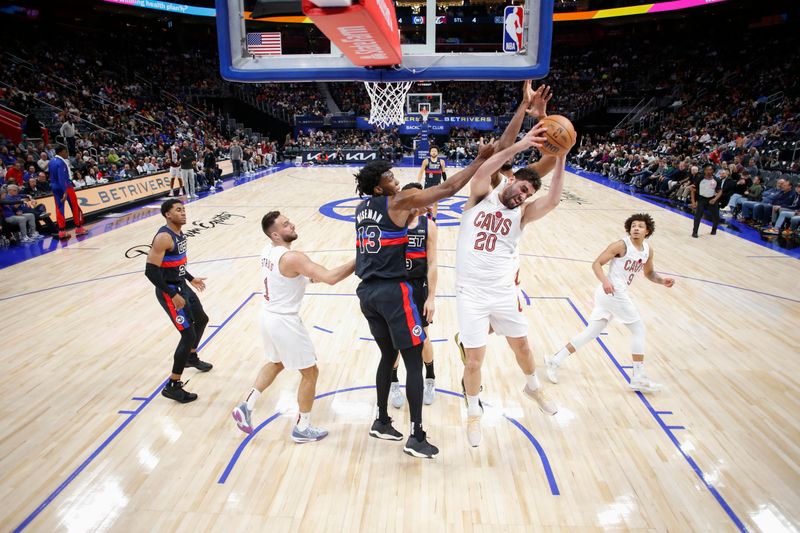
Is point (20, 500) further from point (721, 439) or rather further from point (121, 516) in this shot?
point (721, 439)

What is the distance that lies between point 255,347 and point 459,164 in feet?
78.3

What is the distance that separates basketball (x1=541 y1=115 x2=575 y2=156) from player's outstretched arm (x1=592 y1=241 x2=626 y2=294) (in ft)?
4.95

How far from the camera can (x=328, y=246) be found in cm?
1036

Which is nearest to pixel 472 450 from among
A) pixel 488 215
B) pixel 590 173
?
pixel 488 215

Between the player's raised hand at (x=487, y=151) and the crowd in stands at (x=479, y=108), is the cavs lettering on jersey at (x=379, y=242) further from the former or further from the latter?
the crowd in stands at (x=479, y=108)

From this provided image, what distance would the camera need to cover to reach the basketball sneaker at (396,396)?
4609 millimetres

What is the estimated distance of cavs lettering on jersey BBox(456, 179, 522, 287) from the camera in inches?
146

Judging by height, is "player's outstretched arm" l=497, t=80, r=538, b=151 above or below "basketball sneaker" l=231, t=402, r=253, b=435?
above

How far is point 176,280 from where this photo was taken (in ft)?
15.7

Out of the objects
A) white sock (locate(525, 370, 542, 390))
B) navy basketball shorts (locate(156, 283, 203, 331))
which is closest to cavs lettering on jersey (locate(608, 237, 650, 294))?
white sock (locate(525, 370, 542, 390))

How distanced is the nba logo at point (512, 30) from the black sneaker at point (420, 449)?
13.3 ft

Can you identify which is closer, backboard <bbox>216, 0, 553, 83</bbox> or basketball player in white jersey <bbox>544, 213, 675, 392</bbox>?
basketball player in white jersey <bbox>544, 213, 675, 392</bbox>

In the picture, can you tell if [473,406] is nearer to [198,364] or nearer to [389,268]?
[389,268]

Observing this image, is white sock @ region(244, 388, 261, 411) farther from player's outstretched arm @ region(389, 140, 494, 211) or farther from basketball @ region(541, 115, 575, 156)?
basketball @ region(541, 115, 575, 156)
